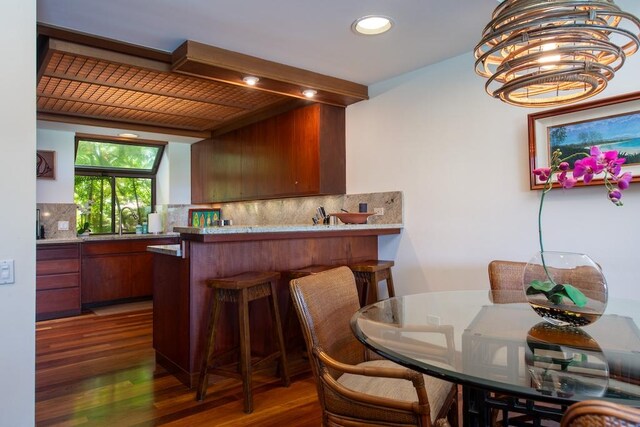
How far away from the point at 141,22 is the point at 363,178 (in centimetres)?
222

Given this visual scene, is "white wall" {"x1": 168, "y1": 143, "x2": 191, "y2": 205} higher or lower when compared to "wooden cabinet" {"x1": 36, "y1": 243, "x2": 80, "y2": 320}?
higher

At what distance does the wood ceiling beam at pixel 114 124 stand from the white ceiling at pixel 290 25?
2.39 metres

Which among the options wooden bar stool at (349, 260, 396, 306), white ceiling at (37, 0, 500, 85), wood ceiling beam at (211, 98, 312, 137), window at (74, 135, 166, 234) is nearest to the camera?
white ceiling at (37, 0, 500, 85)

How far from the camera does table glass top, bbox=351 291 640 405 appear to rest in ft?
3.31

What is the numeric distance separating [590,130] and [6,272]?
3.10m

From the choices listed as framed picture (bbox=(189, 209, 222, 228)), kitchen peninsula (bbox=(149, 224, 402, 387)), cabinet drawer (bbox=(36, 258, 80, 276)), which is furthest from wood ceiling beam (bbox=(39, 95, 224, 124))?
kitchen peninsula (bbox=(149, 224, 402, 387))

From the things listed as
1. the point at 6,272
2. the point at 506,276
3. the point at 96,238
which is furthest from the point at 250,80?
the point at 96,238

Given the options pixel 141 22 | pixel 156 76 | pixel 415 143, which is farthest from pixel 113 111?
pixel 415 143

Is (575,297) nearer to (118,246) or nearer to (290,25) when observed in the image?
(290,25)

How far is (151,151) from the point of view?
20.7 feet

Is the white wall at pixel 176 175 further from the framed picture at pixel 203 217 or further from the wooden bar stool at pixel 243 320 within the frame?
the wooden bar stool at pixel 243 320

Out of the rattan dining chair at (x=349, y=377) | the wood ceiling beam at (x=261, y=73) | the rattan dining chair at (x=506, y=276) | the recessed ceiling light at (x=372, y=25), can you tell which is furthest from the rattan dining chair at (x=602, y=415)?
the wood ceiling beam at (x=261, y=73)

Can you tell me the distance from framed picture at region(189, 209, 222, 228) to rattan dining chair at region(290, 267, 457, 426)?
4.54 metres

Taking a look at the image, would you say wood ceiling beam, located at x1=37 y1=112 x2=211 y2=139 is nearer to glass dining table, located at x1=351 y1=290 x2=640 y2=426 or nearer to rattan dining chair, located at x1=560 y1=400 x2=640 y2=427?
glass dining table, located at x1=351 y1=290 x2=640 y2=426
